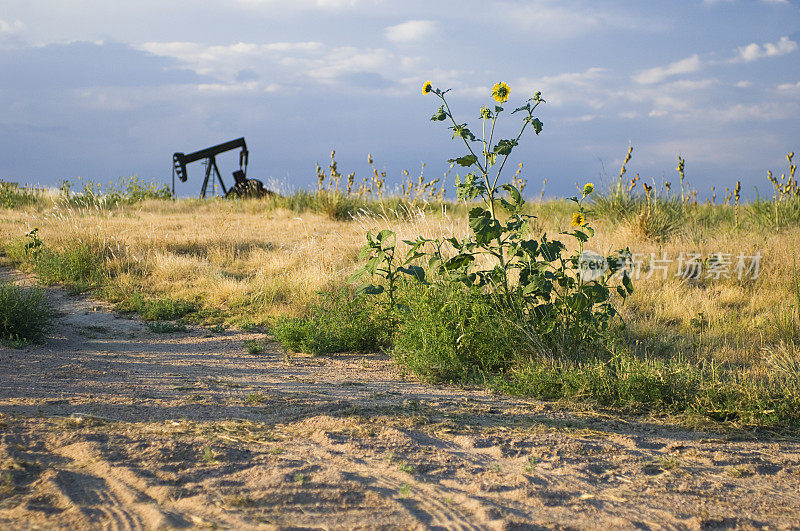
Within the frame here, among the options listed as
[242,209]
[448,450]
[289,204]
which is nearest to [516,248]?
[448,450]

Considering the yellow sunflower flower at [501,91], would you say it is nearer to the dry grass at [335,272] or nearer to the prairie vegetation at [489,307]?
the prairie vegetation at [489,307]

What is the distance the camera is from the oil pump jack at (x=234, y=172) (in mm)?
19781

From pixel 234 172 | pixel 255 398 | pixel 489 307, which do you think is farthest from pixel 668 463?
pixel 234 172

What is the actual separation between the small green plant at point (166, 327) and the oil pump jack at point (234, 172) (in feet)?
42.3

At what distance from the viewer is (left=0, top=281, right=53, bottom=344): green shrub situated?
5746 mm

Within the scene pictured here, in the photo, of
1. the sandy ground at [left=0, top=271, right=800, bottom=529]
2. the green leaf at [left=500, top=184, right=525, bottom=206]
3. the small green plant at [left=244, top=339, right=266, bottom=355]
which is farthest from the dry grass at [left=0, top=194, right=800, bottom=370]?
the sandy ground at [left=0, top=271, right=800, bottom=529]

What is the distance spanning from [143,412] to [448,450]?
1.87 metres

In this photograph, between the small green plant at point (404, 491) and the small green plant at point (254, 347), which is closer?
the small green plant at point (404, 491)

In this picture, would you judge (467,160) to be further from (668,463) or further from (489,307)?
(668,463)

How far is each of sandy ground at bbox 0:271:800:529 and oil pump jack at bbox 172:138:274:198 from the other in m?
15.3

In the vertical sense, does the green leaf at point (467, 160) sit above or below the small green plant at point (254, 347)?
above

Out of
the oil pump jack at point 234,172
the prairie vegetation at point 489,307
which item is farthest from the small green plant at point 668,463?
the oil pump jack at point 234,172

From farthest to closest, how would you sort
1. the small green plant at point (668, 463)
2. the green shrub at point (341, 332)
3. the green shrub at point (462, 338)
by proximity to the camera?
1. the green shrub at point (341, 332)
2. the green shrub at point (462, 338)
3. the small green plant at point (668, 463)

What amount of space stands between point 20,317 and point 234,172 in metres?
15.4
